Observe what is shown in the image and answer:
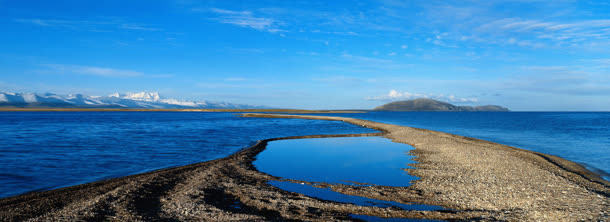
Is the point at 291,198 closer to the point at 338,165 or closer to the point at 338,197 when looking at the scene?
the point at 338,197

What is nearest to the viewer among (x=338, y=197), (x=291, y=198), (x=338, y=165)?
(x=291, y=198)

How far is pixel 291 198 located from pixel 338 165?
9941 mm

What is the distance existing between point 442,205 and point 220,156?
1907cm

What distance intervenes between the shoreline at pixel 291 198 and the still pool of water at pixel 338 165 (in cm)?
144

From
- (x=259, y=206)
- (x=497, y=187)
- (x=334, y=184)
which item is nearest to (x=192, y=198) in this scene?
(x=259, y=206)

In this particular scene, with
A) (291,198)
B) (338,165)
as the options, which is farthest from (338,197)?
(338,165)

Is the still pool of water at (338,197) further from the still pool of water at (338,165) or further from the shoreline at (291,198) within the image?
the still pool of water at (338,165)

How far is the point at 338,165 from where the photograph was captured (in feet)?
76.2

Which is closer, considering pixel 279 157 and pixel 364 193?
pixel 364 193

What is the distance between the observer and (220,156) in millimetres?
27250

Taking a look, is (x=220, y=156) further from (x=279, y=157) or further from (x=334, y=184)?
(x=334, y=184)

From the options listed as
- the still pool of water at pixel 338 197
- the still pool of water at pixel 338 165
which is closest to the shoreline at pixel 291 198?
the still pool of water at pixel 338 197

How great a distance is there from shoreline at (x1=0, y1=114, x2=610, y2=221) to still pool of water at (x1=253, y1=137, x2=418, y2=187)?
1.44 metres

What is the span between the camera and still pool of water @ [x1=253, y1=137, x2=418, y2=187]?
18.5m
